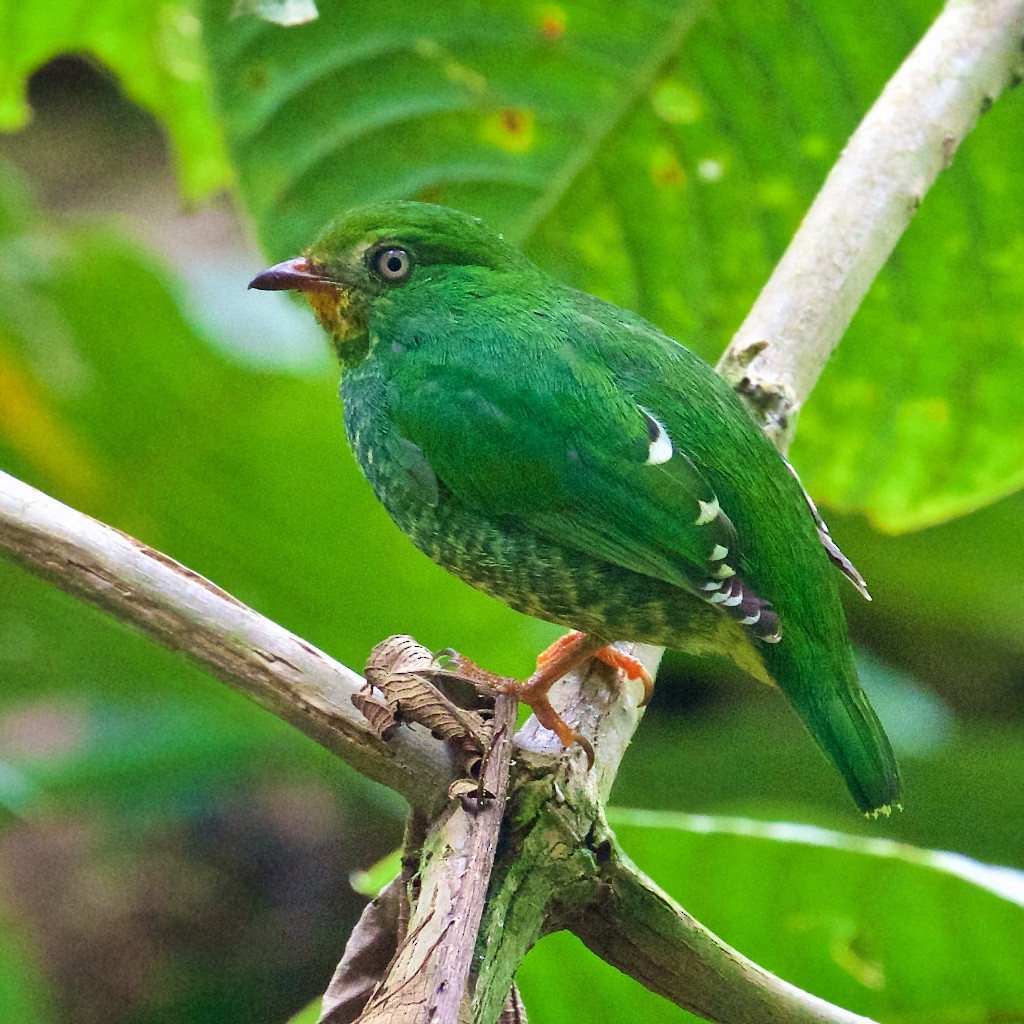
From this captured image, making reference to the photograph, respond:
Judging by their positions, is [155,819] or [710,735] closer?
[710,735]

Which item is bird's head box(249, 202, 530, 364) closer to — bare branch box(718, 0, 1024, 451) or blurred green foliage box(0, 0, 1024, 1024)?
bare branch box(718, 0, 1024, 451)

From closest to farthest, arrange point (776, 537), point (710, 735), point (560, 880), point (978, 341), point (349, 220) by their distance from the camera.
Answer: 1. point (560, 880)
2. point (776, 537)
3. point (349, 220)
4. point (978, 341)
5. point (710, 735)

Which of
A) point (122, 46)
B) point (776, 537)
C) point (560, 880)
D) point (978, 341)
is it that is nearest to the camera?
point (560, 880)

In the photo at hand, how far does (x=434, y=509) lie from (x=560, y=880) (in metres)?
0.78

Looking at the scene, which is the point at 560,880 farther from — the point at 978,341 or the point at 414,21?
the point at 414,21

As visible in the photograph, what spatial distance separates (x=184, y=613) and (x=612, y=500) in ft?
2.52

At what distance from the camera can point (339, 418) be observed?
12.4 ft

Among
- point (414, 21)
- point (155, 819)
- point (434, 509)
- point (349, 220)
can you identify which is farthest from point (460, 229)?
point (155, 819)

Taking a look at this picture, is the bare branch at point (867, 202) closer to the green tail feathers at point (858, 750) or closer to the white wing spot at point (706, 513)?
the white wing spot at point (706, 513)

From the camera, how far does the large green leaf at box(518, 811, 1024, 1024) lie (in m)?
2.57

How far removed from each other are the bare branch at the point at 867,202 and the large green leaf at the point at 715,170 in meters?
0.52

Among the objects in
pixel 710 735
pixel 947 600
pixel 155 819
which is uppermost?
pixel 947 600

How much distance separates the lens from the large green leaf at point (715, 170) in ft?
11.4

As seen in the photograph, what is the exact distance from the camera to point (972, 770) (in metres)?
3.77
